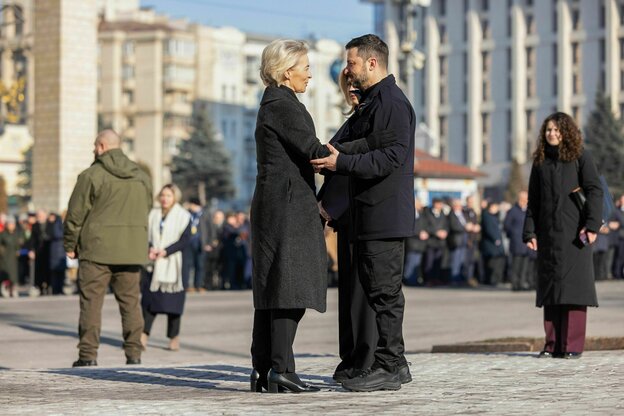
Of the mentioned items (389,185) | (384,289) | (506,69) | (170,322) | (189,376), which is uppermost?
(506,69)

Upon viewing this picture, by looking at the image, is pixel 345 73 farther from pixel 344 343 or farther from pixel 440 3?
pixel 440 3

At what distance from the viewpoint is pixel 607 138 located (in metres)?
102

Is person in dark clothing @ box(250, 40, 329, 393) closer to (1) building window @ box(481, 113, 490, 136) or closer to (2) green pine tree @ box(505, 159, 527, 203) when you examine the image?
(2) green pine tree @ box(505, 159, 527, 203)

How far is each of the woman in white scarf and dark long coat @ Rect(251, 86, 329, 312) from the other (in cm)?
748

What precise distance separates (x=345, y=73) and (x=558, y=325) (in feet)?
12.0

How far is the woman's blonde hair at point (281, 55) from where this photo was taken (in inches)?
346

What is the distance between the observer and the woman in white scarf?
Answer: 53.5 ft

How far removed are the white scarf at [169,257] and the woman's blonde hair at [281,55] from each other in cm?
765

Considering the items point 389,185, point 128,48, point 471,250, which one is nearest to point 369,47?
point 389,185

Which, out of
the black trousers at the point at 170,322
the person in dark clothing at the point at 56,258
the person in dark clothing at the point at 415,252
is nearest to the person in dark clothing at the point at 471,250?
the person in dark clothing at the point at 415,252

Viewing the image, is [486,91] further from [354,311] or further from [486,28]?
[354,311]

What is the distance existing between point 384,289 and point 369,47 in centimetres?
133

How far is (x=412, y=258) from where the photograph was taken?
34.4 m

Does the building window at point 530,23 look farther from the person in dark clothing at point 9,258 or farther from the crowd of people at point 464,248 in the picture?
the person in dark clothing at point 9,258
